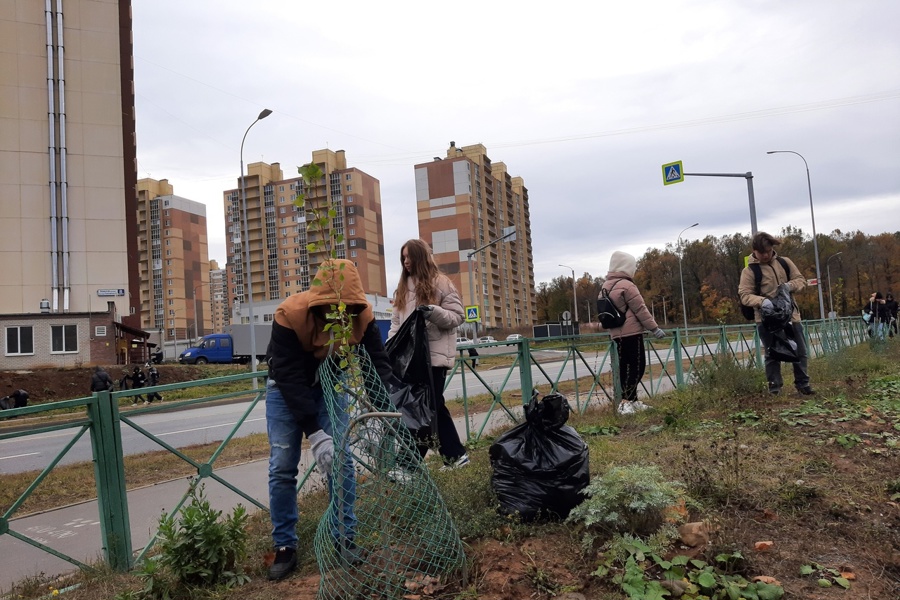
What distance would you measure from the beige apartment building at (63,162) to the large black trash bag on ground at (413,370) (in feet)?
121

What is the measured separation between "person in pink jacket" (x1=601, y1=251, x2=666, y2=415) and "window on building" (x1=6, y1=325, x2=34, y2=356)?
114 ft

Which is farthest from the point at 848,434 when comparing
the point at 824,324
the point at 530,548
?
the point at 824,324

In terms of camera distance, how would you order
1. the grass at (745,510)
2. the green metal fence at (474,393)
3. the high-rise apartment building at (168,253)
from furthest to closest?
the high-rise apartment building at (168,253) → the green metal fence at (474,393) → the grass at (745,510)

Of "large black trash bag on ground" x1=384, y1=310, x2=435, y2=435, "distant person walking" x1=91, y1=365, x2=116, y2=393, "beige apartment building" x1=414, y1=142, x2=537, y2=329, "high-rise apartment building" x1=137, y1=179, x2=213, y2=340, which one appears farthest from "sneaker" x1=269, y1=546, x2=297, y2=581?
"high-rise apartment building" x1=137, y1=179, x2=213, y2=340

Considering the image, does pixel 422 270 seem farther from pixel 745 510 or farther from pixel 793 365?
pixel 793 365

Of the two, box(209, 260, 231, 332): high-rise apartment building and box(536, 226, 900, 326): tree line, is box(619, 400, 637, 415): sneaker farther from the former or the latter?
box(209, 260, 231, 332): high-rise apartment building

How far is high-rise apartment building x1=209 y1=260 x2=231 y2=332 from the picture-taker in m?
97.8

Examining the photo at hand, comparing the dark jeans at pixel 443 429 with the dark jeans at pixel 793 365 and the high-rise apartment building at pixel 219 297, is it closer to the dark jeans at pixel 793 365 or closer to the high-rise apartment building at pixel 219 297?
the dark jeans at pixel 793 365

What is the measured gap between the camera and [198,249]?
94.7m

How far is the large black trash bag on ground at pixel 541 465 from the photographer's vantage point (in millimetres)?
3170

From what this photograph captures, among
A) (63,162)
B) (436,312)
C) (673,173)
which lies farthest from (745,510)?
(63,162)

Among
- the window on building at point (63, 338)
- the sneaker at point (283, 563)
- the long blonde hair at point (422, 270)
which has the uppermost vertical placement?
the window on building at point (63, 338)

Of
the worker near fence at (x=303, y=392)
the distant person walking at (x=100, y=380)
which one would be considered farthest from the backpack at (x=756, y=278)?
the distant person walking at (x=100, y=380)

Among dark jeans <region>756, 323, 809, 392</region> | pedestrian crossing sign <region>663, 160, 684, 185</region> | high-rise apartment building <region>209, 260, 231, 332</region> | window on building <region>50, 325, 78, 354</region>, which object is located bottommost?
dark jeans <region>756, 323, 809, 392</region>
